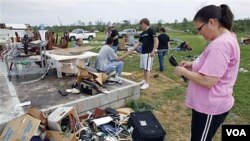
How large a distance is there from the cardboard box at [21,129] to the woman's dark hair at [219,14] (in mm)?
2386

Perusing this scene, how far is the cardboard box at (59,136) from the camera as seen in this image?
10.3ft

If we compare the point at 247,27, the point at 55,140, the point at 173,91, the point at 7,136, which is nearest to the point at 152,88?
the point at 173,91

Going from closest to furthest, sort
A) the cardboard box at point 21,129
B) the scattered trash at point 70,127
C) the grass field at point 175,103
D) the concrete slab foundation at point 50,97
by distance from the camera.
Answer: the cardboard box at point 21,129
the scattered trash at point 70,127
the concrete slab foundation at point 50,97
the grass field at point 175,103

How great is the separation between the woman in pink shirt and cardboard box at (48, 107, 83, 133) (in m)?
1.99

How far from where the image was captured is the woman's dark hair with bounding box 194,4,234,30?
174cm

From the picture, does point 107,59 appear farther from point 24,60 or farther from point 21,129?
point 21,129

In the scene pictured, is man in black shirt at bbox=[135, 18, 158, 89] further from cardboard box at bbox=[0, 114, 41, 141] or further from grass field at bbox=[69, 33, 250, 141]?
cardboard box at bbox=[0, 114, 41, 141]

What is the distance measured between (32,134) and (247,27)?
3572 cm

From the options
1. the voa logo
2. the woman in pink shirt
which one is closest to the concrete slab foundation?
the voa logo

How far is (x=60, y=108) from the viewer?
369 cm

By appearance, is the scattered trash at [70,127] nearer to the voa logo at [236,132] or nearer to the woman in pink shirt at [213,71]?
the voa logo at [236,132]

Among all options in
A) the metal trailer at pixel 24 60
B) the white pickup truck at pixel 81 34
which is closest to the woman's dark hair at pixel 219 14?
the metal trailer at pixel 24 60

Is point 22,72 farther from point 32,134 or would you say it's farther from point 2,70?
point 32,134

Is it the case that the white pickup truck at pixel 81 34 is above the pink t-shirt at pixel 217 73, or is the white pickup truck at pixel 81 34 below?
below
